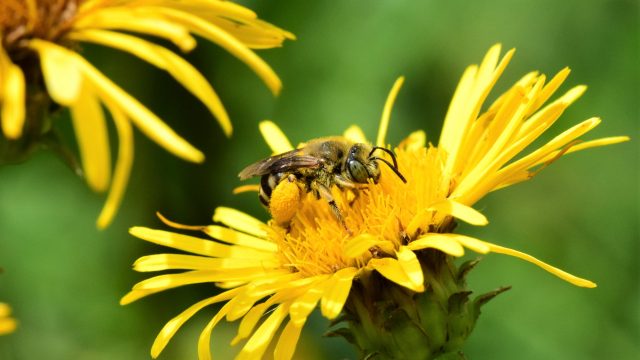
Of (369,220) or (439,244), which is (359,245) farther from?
(369,220)

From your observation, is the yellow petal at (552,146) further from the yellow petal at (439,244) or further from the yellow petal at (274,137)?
the yellow petal at (274,137)

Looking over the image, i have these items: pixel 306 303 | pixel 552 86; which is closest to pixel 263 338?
pixel 306 303

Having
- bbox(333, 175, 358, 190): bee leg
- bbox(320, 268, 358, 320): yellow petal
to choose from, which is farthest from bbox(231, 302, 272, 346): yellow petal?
bbox(333, 175, 358, 190): bee leg

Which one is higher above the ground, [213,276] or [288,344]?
[213,276]

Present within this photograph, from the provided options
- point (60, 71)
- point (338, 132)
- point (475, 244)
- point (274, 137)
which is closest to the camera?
point (60, 71)

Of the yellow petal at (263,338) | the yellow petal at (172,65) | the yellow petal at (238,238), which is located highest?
the yellow petal at (172,65)

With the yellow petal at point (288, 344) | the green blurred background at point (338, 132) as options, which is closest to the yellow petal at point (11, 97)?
the yellow petal at point (288, 344)
